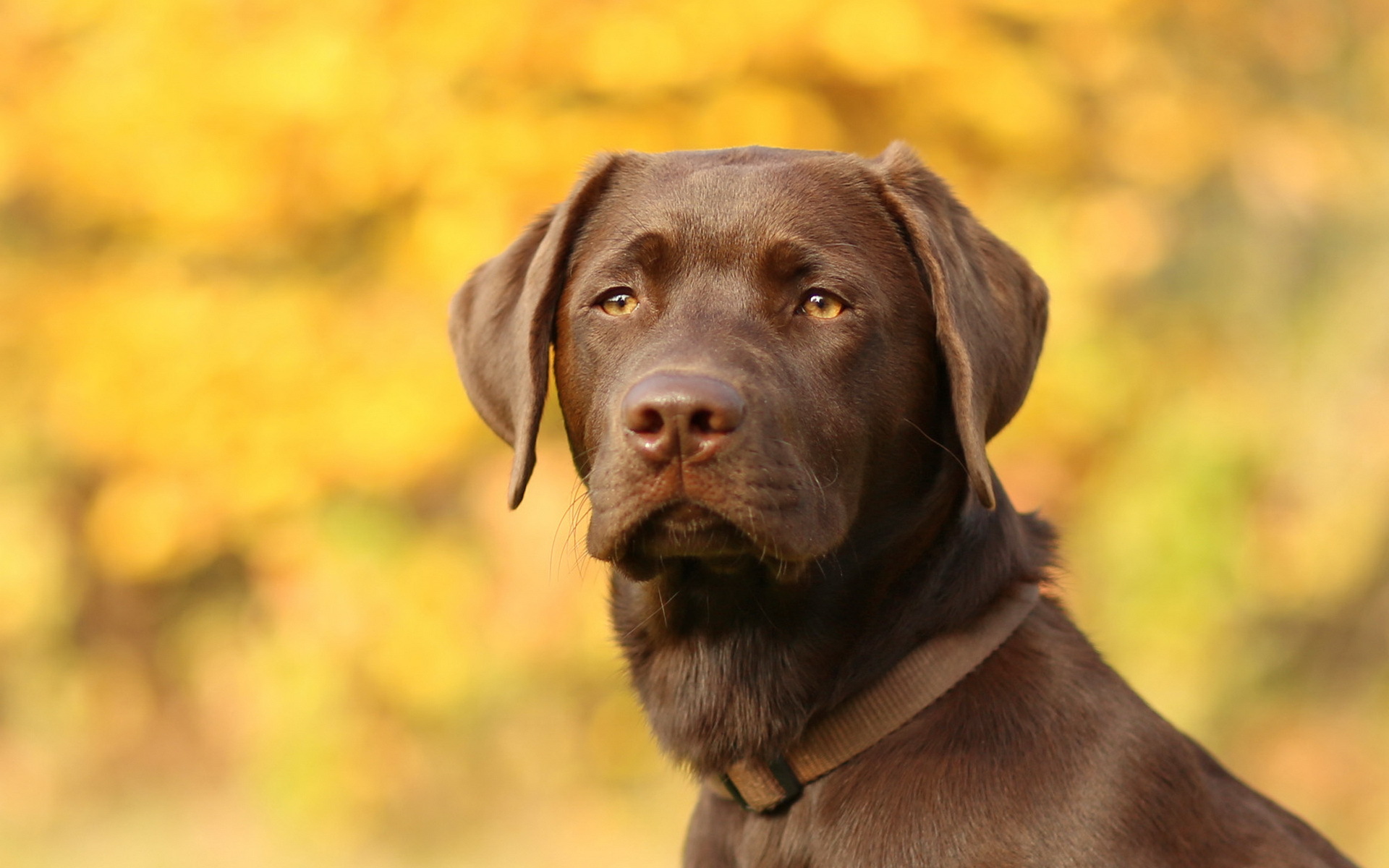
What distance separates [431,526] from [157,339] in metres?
1.53

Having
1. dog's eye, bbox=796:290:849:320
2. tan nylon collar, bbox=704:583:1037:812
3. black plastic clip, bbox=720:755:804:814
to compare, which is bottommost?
black plastic clip, bbox=720:755:804:814

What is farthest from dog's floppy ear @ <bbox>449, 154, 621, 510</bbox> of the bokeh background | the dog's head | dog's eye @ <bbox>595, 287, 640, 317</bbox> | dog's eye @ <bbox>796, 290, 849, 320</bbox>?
the bokeh background

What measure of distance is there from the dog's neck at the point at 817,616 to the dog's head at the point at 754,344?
0.33 feet

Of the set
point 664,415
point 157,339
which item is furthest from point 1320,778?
point 157,339

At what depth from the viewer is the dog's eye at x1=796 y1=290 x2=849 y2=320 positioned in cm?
305

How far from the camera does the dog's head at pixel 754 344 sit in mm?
2768

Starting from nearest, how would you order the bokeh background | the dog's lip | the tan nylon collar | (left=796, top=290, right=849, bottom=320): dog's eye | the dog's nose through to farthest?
1. the dog's nose
2. the dog's lip
3. the tan nylon collar
4. (left=796, top=290, right=849, bottom=320): dog's eye
5. the bokeh background

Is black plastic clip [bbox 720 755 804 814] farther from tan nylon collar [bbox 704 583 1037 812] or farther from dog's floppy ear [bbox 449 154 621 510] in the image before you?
dog's floppy ear [bbox 449 154 621 510]

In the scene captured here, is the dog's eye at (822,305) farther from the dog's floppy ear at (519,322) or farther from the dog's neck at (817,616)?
the dog's floppy ear at (519,322)

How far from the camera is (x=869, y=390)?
9.89 ft

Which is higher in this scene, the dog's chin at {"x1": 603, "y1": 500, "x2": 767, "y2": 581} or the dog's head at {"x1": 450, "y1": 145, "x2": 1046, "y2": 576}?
the dog's head at {"x1": 450, "y1": 145, "x2": 1046, "y2": 576}

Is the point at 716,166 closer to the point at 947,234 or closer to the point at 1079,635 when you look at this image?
the point at 947,234

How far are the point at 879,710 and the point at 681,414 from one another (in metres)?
0.72

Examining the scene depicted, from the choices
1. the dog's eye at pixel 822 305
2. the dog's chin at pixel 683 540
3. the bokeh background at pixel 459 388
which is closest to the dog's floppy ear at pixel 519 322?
the dog's chin at pixel 683 540
